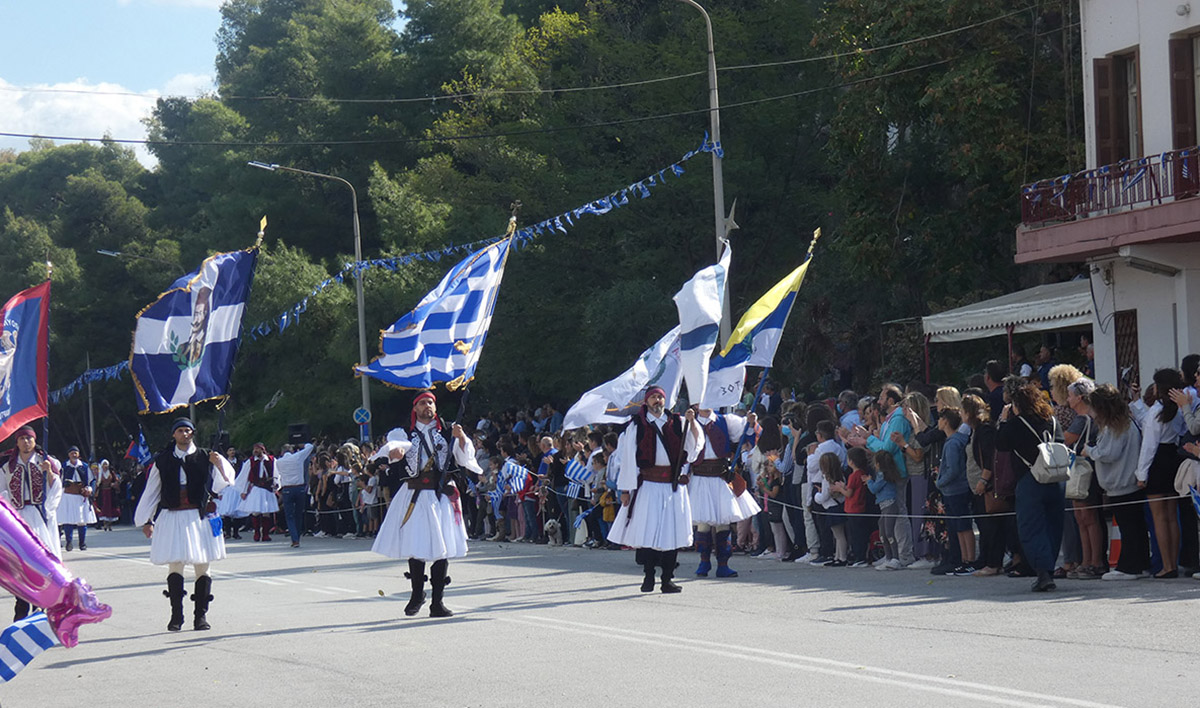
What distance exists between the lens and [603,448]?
905 inches

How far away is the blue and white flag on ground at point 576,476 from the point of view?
23.3 m

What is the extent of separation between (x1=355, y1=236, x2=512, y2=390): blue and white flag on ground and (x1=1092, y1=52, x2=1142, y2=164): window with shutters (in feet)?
41.5


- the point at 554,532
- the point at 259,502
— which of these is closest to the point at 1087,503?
the point at 554,532

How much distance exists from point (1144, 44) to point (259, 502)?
19.6 meters

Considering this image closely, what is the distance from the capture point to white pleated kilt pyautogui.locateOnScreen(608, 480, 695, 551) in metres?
14.9

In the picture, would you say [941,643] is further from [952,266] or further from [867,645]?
[952,266]

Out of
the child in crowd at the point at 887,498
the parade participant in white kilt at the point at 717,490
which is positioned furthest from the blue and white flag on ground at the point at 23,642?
the child in crowd at the point at 887,498

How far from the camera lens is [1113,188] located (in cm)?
2275

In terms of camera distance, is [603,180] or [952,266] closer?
[952,266]

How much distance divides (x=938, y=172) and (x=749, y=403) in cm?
748

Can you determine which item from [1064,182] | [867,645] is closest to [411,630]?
[867,645]

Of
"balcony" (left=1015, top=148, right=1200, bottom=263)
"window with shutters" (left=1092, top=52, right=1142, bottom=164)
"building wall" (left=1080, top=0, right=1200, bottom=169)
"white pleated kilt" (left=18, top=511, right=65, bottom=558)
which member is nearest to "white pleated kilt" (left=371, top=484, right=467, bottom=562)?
"white pleated kilt" (left=18, top=511, right=65, bottom=558)

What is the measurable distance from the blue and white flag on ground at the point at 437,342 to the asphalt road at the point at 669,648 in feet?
7.49

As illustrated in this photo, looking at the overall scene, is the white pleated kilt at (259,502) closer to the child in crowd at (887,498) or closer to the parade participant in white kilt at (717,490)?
the parade participant in white kilt at (717,490)
